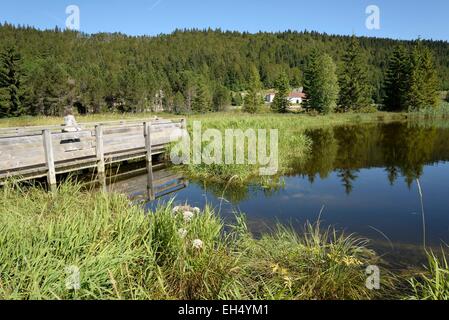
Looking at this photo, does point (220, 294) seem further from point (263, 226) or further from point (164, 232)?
point (263, 226)

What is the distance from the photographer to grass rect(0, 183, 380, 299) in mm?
3639

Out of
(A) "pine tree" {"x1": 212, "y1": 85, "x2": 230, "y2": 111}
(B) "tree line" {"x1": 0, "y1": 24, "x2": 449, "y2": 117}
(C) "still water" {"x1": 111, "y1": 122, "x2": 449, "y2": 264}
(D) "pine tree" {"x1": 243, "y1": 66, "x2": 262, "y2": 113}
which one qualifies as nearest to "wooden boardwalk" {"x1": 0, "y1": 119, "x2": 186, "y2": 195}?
(C) "still water" {"x1": 111, "y1": 122, "x2": 449, "y2": 264}

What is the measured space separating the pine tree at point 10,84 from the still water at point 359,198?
189ft

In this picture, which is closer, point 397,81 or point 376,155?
point 376,155

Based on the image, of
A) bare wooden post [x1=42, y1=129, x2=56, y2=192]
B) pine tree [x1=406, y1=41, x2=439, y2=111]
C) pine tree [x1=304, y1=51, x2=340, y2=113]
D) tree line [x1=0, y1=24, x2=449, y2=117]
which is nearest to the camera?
bare wooden post [x1=42, y1=129, x2=56, y2=192]

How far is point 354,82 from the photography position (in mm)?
52344

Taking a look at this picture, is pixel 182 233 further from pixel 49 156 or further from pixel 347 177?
pixel 347 177

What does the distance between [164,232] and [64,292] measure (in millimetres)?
1601

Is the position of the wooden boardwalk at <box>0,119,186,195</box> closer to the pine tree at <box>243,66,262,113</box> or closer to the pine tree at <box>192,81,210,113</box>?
the pine tree at <box>243,66,262,113</box>

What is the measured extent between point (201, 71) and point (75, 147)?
113 m

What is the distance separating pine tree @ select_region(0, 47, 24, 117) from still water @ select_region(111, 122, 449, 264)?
57.6 meters

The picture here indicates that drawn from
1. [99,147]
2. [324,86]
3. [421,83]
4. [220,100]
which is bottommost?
[99,147]

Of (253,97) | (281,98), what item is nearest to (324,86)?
(281,98)

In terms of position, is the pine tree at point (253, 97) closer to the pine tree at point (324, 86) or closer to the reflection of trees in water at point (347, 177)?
the pine tree at point (324, 86)
